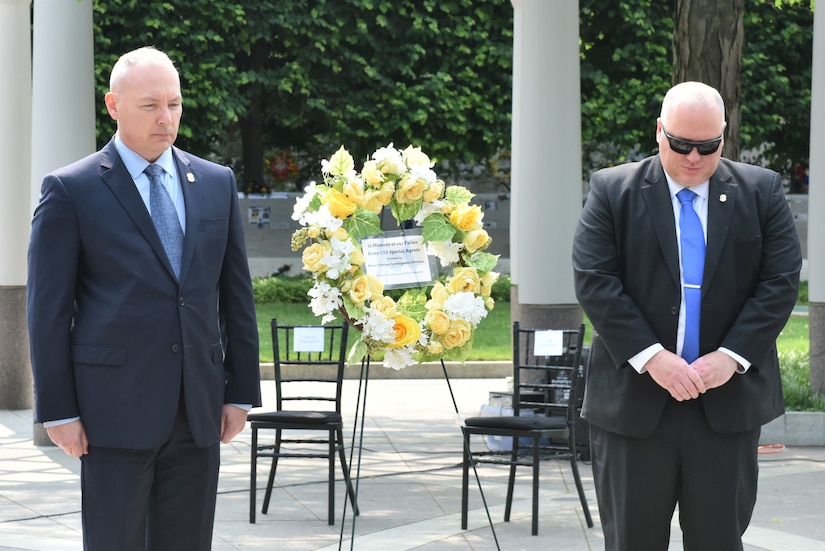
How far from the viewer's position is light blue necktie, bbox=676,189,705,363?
15.1 feet

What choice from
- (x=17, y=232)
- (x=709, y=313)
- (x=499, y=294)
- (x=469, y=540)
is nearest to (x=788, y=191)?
(x=499, y=294)

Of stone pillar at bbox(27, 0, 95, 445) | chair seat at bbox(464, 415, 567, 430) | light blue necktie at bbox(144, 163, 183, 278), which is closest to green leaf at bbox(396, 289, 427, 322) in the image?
light blue necktie at bbox(144, 163, 183, 278)

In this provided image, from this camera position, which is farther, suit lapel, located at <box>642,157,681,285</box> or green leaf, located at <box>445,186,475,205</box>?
green leaf, located at <box>445,186,475,205</box>

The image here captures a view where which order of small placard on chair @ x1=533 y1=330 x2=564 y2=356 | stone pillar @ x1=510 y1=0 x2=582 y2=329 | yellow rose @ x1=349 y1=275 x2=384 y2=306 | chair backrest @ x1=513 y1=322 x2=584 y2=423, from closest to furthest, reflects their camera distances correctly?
yellow rose @ x1=349 y1=275 x2=384 y2=306, chair backrest @ x1=513 y1=322 x2=584 y2=423, small placard on chair @ x1=533 y1=330 x2=564 y2=356, stone pillar @ x1=510 y1=0 x2=582 y2=329

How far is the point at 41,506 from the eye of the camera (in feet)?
26.0

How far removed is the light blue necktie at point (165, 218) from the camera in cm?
423

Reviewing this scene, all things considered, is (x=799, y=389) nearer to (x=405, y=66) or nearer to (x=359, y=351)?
(x=359, y=351)

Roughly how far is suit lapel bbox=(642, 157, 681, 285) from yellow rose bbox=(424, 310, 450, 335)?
1222 millimetres

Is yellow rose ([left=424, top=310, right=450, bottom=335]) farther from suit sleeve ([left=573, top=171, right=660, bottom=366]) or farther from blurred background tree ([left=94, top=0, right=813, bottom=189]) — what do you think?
blurred background tree ([left=94, top=0, right=813, bottom=189])

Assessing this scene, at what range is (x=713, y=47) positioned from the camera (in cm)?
1035

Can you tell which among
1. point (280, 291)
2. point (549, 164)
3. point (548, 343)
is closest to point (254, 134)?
point (280, 291)

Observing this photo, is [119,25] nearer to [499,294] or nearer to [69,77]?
[499,294]

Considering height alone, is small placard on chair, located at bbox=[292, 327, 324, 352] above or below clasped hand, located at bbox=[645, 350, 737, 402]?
below

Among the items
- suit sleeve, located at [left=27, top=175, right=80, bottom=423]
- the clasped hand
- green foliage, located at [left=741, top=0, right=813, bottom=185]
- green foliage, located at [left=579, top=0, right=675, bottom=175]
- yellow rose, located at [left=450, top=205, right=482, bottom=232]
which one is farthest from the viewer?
green foliage, located at [left=741, top=0, right=813, bottom=185]
